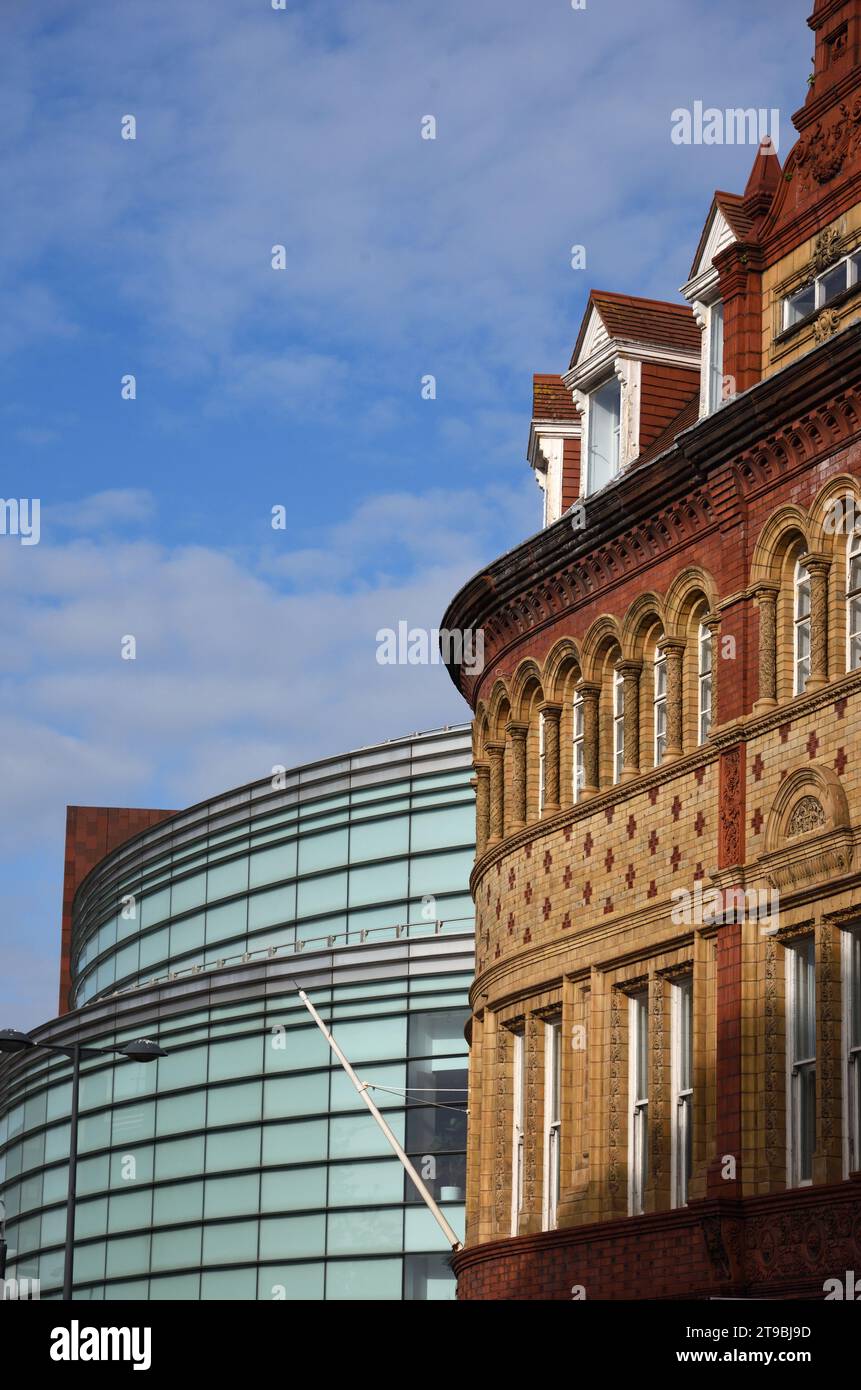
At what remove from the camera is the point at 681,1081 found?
29.0m

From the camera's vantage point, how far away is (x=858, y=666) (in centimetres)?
2636

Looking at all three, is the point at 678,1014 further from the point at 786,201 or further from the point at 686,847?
the point at 786,201

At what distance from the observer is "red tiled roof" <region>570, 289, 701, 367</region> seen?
3422 centimetres

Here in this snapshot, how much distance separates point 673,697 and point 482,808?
6.45m

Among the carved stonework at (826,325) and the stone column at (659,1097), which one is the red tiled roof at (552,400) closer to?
the carved stonework at (826,325)

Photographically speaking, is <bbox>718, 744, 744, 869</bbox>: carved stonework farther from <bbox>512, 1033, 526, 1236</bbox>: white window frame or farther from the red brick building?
<bbox>512, 1033, 526, 1236</bbox>: white window frame

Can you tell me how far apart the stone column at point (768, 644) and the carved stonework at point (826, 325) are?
3075mm

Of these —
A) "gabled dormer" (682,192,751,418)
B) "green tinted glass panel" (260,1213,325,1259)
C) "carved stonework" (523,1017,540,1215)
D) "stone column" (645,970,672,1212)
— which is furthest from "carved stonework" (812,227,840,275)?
"green tinted glass panel" (260,1213,325,1259)

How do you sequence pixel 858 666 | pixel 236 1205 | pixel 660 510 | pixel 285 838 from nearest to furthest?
pixel 858 666, pixel 660 510, pixel 236 1205, pixel 285 838

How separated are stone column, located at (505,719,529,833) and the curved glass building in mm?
23091

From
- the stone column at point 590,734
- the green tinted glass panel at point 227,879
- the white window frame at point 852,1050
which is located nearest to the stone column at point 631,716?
the stone column at point 590,734
